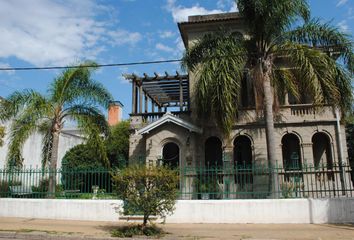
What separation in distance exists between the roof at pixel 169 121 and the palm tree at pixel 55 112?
316 cm

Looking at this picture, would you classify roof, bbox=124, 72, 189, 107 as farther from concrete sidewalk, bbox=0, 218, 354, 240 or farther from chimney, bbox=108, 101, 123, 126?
chimney, bbox=108, 101, 123, 126

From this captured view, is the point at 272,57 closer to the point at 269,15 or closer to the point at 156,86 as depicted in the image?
the point at 269,15

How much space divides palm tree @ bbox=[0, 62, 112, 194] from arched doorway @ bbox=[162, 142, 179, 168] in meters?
4.63

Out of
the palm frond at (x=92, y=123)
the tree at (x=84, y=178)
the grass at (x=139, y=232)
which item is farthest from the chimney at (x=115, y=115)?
the grass at (x=139, y=232)

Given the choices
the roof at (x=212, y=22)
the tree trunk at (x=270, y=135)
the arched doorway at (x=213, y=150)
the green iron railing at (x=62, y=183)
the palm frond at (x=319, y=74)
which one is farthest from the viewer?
the roof at (x=212, y=22)

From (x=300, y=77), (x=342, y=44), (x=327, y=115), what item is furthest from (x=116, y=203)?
(x=327, y=115)

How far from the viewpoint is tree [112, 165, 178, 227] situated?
32.3ft

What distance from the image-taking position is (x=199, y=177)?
530 inches

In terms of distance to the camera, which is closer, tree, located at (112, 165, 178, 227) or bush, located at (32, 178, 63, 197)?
tree, located at (112, 165, 178, 227)

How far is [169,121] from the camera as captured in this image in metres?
18.7

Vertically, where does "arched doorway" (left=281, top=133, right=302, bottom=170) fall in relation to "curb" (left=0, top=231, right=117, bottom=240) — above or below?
above

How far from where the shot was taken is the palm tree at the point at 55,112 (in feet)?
48.3

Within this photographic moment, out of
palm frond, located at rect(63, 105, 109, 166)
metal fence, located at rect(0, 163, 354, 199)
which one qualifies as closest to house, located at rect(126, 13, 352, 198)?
palm frond, located at rect(63, 105, 109, 166)

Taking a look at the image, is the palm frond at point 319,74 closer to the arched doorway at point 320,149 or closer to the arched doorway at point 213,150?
the arched doorway at point 320,149
